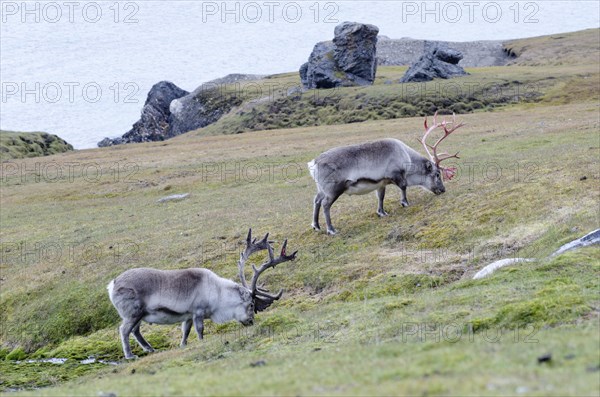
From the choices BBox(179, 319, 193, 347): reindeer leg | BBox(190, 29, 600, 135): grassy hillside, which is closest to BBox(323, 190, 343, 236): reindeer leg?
BBox(179, 319, 193, 347): reindeer leg

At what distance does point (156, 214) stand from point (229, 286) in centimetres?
1822

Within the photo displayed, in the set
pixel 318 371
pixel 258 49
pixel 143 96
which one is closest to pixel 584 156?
pixel 318 371

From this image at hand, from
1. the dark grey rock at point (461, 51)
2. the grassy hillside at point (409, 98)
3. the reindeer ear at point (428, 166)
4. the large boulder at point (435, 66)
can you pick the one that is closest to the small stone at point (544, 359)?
the reindeer ear at point (428, 166)

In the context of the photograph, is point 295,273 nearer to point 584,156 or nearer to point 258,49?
point 584,156

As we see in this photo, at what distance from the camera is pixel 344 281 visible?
65.2 ft

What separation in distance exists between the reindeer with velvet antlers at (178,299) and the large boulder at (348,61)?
90788mm

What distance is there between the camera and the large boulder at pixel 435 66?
103 meters

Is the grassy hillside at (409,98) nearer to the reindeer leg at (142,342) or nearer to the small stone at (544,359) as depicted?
the reindeer leg at (142,342)

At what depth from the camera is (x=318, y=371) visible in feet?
32.8

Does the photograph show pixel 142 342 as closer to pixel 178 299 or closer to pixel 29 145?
pixel 178 299

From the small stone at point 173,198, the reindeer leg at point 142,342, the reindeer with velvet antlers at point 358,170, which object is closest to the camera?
the reindeer leg at point 142,342

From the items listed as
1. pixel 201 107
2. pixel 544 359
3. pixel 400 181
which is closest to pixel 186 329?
pixel 400 181

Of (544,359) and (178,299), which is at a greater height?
(544,359)

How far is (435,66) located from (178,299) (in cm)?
9161
